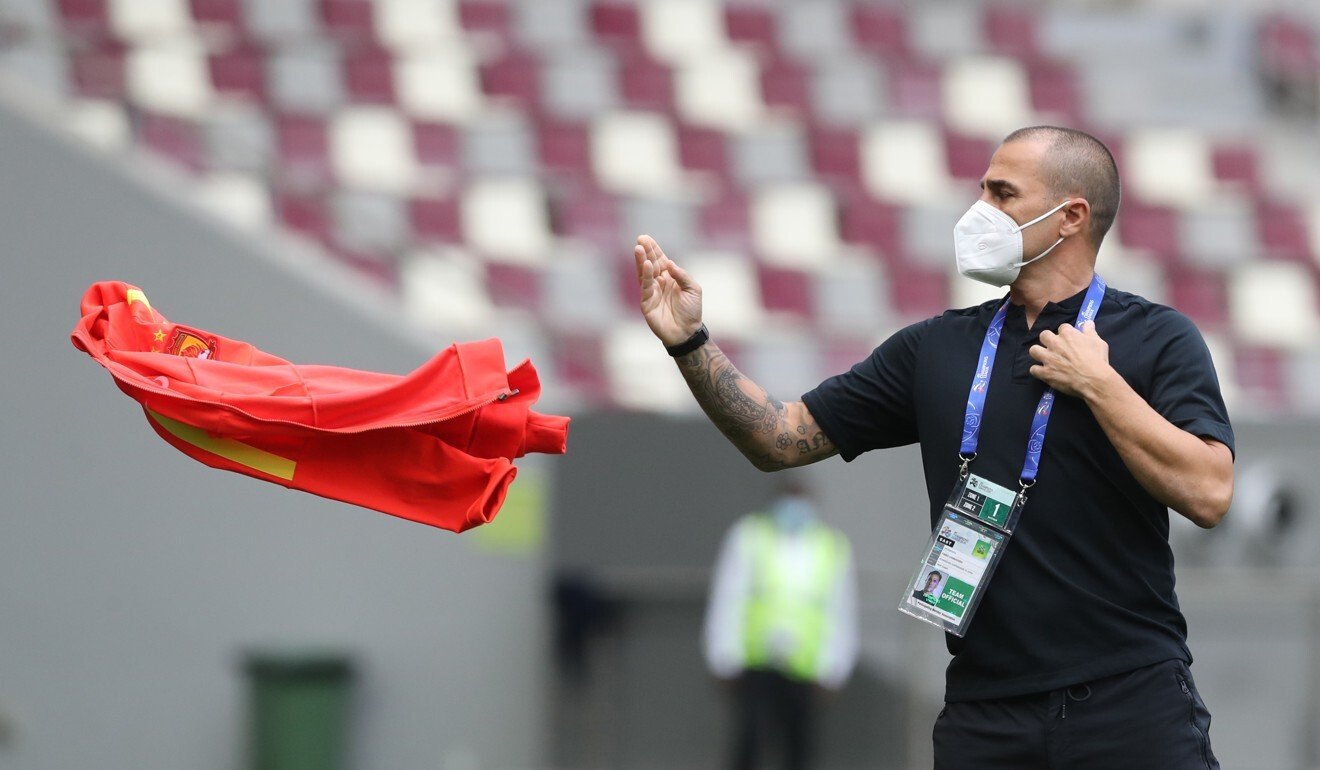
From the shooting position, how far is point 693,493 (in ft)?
26.0

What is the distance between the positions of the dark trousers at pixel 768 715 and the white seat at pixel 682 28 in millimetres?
4538

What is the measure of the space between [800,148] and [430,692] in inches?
156

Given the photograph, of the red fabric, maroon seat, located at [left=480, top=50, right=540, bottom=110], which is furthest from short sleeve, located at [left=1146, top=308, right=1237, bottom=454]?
maroon seat, located at [left=480, top=50, right=540, bottom=110]

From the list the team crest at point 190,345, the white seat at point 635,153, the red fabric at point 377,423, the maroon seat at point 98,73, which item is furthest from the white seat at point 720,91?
the red fabric at point 377,423

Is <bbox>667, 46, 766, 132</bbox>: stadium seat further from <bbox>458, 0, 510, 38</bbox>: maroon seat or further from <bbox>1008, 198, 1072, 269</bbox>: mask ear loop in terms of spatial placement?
<bbox>1008, 198, 1072, 269</bbox>: mask ear loop

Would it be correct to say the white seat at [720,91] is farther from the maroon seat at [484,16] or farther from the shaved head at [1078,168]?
the shaved head at [1078,168]

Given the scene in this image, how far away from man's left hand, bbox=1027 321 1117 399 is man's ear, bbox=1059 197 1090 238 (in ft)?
0.77

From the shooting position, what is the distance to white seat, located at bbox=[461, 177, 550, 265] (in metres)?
9.02

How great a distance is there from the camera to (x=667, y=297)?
3391mm

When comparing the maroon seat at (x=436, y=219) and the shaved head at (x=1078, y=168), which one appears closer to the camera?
the shaved head at (x=1078, y=168)

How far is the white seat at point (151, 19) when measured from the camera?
30.9 feet

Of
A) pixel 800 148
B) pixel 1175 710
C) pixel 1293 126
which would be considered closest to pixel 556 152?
A: pixel 800 148

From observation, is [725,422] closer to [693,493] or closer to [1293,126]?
[693,493]

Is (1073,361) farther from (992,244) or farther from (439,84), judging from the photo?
(439,84)
